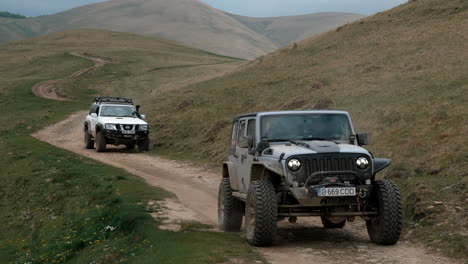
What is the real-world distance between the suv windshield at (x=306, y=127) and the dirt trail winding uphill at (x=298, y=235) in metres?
1.78

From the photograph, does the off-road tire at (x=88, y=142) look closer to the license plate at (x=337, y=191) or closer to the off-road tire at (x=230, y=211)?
the off-road tire at (x=230, y=211)

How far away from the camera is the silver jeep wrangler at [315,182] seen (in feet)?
30.6

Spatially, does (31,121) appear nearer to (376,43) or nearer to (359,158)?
(376,43)

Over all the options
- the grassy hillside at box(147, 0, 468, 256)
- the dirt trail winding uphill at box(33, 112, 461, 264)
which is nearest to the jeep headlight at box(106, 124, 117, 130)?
the dirt trail winding uphill at box(33, 112, 461, 264)

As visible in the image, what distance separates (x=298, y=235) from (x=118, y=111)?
1861 centimetres

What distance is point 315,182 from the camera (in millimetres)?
9320

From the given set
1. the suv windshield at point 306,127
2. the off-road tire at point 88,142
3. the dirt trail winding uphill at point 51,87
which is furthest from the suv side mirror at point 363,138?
the dirt trail winding uphill at point 51,87

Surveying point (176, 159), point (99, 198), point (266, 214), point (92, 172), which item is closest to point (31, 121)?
point (176, 159)

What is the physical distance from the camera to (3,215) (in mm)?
19500

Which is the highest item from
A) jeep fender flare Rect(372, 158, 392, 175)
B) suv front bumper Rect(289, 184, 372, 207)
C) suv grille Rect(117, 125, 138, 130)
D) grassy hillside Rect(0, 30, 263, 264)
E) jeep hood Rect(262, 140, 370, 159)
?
jeep hood Rect(262, 140, 370, 159)

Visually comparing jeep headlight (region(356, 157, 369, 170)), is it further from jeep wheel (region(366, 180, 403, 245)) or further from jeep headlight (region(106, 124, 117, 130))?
jeep headlight (region(106, 124, 117, 130))

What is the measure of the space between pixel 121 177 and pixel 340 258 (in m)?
11.1

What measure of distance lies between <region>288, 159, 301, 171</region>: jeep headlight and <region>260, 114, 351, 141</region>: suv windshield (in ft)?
4.00

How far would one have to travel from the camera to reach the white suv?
26750 millimetres
